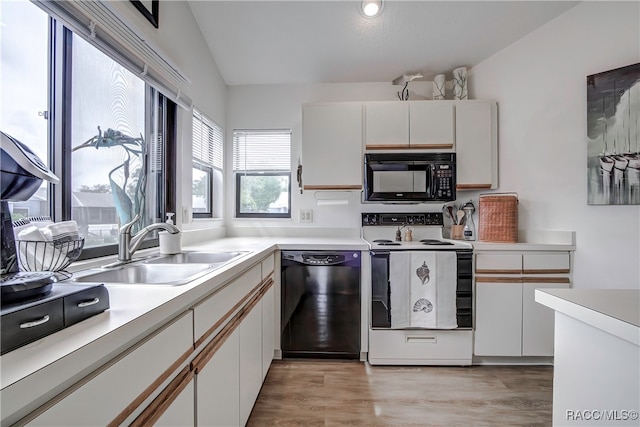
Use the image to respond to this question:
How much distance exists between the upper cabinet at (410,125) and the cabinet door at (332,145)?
0.13m

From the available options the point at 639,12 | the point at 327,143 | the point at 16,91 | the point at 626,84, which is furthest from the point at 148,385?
the point at 639,12

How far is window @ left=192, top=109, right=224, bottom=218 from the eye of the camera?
2268mm

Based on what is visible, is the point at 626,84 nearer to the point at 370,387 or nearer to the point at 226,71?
the point at 370,387

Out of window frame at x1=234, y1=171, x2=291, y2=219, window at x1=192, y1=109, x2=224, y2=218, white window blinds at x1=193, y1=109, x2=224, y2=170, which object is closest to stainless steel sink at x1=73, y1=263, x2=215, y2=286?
window at x1=192, y1=109, x2=224, y2=218

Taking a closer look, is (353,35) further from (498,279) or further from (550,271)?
(550,271)

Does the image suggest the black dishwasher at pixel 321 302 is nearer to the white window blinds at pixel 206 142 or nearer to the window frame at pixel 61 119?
the white window blinds at pixel 206 142

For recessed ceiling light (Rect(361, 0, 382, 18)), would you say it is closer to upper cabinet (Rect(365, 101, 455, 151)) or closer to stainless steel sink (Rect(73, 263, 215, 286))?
upper cabinet (Rect(365, 101, 455, 151))

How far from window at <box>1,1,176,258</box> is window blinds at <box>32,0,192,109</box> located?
50 mm

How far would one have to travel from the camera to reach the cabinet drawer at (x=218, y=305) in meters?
0.90

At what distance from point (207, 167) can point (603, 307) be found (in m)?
2.63

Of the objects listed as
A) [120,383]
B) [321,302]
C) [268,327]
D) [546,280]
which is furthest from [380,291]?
[120,383]

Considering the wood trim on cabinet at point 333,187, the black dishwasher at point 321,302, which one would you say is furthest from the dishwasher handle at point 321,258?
the wood trim on cabinet at point 333,187

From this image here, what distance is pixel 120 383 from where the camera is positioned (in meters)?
0.56

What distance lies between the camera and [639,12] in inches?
63.4
